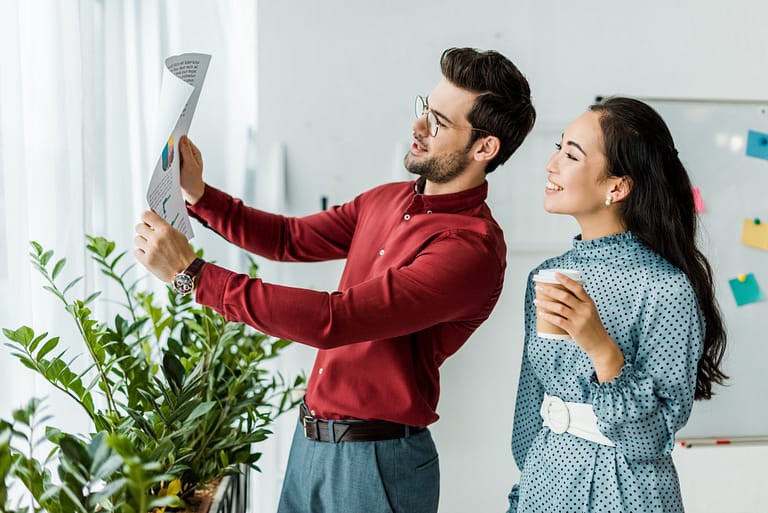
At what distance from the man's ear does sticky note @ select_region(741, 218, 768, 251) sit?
1.39m

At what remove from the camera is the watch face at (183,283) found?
1214 millimetres

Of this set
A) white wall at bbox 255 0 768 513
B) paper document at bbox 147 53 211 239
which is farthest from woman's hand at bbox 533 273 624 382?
white wall at bbox 255 0 768 513

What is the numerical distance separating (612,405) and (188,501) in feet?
2.67

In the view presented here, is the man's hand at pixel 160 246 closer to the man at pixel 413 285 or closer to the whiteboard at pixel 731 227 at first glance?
the man at pixel 413 285

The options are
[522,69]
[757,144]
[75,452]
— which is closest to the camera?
[75,452]

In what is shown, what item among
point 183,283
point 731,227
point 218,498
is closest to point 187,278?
point 183,283

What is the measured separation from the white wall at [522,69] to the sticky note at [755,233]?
0.42m

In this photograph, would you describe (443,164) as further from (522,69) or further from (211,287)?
(522,69)

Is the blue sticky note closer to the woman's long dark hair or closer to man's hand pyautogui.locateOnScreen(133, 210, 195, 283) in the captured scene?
the woman's long dark hair

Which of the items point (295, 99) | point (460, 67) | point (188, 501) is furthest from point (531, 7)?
point (188, 501)

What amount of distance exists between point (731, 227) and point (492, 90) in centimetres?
138

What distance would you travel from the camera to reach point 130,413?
1.17 m

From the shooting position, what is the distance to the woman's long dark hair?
1.37m

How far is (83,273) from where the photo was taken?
1.47 meters
